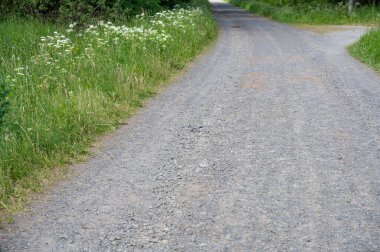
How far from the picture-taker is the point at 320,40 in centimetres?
1599

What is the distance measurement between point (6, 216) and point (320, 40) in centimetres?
1410

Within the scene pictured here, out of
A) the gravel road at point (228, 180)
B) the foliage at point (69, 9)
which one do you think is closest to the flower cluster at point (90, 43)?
the gravel road at point (228, 180)

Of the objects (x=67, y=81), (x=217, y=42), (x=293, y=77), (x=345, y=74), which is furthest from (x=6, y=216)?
(x=217, y=42)

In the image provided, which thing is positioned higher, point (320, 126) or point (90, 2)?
point (90, 2)

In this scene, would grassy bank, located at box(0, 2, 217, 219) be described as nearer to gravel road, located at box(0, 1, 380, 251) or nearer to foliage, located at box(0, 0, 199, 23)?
gravel road, located at box(0, 1, 380, 251)

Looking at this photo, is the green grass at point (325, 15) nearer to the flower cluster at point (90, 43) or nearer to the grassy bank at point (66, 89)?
Answer: the flower cluster at point (90, 43)

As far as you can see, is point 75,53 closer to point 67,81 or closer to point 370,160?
point 67,81

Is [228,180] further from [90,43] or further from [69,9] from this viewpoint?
[69,9]

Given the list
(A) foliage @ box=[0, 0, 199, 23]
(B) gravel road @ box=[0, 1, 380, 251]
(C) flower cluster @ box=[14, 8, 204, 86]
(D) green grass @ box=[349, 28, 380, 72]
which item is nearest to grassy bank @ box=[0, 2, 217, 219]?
(C) flower cluster @ box=[14, 8, 204, 86]

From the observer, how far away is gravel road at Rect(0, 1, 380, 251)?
3.61m

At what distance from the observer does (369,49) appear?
1245 cm

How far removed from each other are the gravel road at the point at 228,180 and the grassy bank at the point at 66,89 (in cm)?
32

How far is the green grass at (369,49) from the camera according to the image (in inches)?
450

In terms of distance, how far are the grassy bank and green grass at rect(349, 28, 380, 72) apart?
455cm
